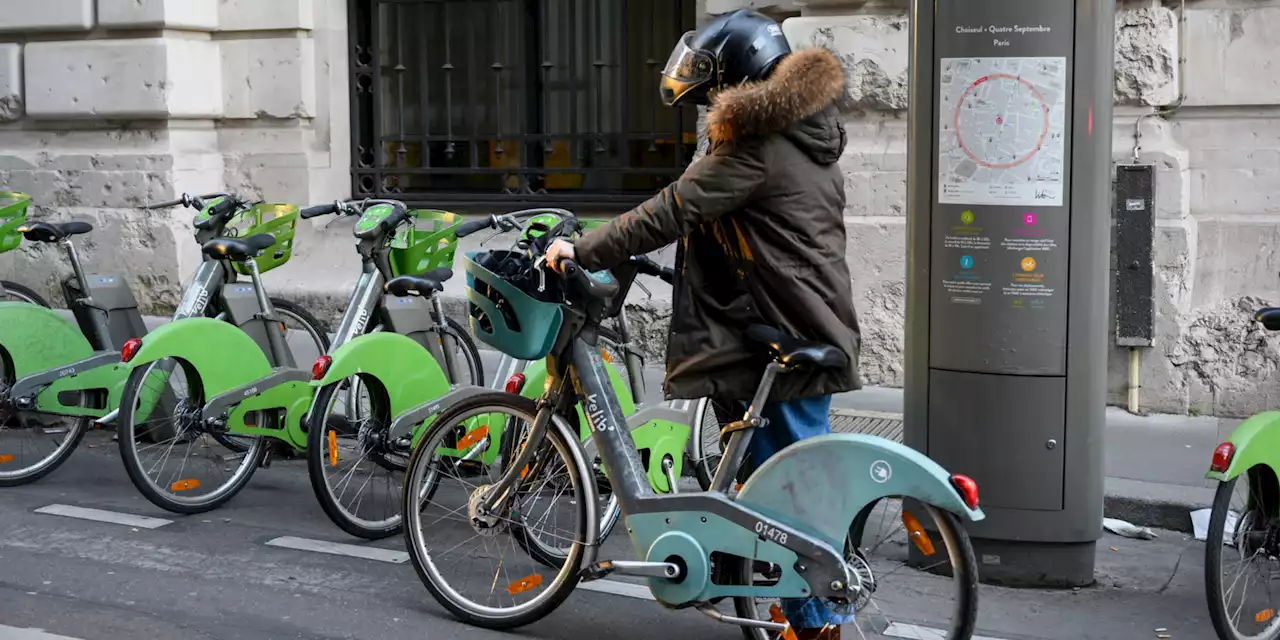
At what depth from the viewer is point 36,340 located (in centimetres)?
655

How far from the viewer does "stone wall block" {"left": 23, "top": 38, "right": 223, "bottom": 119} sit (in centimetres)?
959

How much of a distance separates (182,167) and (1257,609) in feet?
23.8

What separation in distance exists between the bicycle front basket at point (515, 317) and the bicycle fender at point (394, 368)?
4.68 feet

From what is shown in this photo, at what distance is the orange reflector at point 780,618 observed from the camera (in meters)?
4.03

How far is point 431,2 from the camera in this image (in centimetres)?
985

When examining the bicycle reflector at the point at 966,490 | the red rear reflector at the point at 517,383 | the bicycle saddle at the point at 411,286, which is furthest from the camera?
the bicycle saddle at the point at 411,286

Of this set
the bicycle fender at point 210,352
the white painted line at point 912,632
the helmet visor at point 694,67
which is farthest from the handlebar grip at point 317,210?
the white painted line at point 912,632

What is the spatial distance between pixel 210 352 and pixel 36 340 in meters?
1.05

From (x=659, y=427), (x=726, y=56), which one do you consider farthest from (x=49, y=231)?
(x=726, y=56)

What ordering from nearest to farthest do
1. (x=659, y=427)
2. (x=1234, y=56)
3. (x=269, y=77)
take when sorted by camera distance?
1. (x=659, y=427)
2. (x=1234, y=56)
3. (x=269, y=77)

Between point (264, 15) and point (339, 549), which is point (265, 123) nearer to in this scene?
point (264, 15)

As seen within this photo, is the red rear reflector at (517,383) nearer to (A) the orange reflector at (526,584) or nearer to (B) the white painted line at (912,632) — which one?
(A) the orange reflector at (526,584)

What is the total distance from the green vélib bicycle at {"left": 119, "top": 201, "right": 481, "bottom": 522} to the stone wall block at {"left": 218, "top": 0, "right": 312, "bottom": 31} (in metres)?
3.55

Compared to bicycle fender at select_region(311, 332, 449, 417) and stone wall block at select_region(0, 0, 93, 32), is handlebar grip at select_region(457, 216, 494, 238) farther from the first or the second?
stone wall block at select_region(0, 0, 93, 32)
